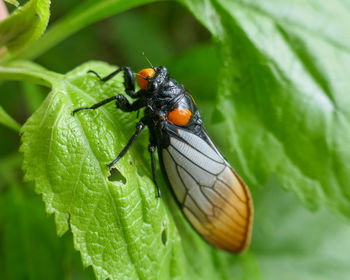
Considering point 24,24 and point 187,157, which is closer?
point 24,24

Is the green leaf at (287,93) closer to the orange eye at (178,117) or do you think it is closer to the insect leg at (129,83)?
the orange eye at (178,117)

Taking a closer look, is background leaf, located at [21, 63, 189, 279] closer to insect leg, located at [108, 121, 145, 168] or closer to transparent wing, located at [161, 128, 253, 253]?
insect leg, located at [108, 121, 145, 168]

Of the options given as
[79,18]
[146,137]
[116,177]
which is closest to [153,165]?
[146,137]

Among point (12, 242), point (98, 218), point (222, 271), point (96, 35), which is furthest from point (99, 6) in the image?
point (96, 35)

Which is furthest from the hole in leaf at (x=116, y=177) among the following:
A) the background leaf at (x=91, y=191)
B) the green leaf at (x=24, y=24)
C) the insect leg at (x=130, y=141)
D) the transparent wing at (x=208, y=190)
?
the green leaf at (x=24, y=24)

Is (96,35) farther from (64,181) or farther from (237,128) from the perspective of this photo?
(64,181)

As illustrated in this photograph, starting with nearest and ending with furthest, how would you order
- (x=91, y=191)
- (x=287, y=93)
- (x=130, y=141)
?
(x=91, y=191) → (x=130, y=141) → (x=287, y=93)

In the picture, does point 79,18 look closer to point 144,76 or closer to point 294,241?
point 144,76

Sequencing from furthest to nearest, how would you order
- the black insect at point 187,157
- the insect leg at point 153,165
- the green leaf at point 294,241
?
the green leaf at point 294,241, the black insect at point 187,157, the insect leg at point 153,165
